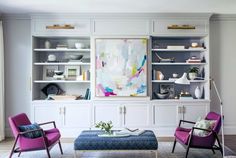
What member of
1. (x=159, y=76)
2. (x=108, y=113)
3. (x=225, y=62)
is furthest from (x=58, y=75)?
(x=225, y=62)

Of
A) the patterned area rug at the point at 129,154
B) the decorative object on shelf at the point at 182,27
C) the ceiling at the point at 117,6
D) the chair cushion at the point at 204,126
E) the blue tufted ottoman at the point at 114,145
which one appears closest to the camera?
the blue tufted ottoman at the point at 114,145

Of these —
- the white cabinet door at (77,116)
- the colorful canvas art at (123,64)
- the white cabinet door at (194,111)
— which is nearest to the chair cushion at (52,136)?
the white cabinet door at (77,116)

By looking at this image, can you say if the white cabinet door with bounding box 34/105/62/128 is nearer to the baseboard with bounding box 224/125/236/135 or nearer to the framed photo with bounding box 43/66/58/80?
the framed photo with bounding box 43/66/58/80

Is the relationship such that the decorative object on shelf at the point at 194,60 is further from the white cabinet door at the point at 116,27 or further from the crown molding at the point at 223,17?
the white cabinet door at the point at 116,27

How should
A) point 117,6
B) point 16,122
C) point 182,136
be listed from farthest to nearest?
point 117,6, point 182,136, point 16,122

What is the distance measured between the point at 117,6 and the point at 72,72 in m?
1.83

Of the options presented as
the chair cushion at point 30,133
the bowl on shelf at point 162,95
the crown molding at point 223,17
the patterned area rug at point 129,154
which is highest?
the crown molding at point 223,17

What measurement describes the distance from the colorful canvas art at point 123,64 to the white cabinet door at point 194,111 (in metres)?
0.99

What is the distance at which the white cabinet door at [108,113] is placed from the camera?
529 cm

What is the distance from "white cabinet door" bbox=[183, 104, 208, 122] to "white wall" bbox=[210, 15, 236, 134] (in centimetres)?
45

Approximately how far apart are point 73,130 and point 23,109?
4.18 ft

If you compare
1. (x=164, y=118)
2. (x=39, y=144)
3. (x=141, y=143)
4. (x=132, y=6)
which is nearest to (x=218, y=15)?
(x=132, y=6)

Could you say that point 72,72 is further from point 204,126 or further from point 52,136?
point 204,126

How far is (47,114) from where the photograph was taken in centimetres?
530
